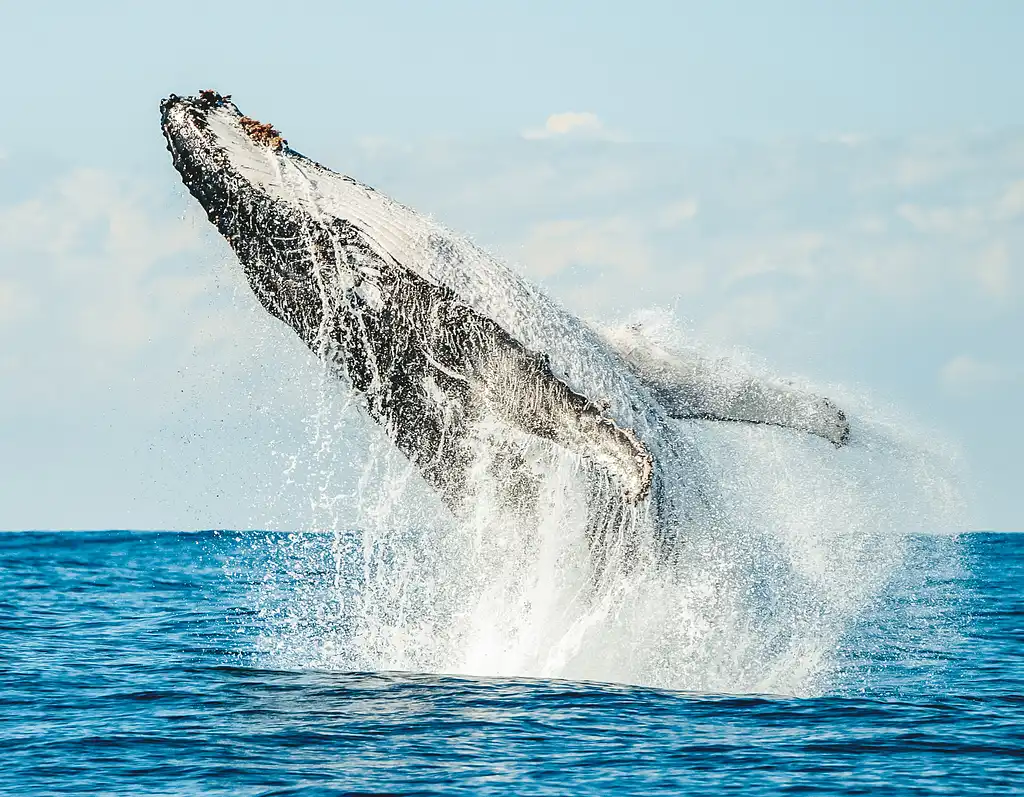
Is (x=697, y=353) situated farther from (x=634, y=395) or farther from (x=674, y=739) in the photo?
(x=674, y=739)

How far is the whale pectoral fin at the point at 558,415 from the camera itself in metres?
10.5

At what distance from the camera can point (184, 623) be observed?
19.8 m

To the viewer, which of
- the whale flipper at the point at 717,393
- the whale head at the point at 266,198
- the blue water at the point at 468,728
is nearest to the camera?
the blue water at the point at 468,728

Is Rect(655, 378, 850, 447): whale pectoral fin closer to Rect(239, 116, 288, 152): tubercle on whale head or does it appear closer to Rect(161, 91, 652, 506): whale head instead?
Rect(161, 91, 652, 506): whale head

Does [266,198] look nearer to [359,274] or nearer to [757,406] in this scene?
[359,274]

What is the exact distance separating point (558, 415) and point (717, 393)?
3.32 meters

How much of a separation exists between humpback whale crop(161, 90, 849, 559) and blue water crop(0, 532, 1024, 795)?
80.5 inches

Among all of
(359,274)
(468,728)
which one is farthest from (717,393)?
(468,728)

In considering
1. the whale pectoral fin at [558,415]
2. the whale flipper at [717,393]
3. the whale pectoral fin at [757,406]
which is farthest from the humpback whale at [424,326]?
the whale pectoral fin at [757,406]

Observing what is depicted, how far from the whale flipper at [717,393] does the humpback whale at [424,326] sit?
792 mm

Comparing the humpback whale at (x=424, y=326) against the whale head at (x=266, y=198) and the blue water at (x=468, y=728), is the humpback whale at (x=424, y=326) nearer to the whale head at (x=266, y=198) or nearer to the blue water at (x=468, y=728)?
the whale head at (x=266, y=198)

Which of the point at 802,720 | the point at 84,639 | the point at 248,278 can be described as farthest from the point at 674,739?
the point at 84,639

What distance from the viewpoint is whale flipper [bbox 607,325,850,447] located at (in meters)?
13.7

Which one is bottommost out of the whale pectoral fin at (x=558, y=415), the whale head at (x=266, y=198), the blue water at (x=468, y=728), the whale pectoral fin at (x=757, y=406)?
the blue water at (x=468, y=728)
